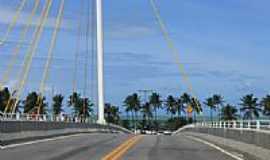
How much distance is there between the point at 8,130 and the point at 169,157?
9.72 metres

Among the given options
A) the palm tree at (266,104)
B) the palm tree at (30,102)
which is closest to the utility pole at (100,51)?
the palm tree at (30,102)

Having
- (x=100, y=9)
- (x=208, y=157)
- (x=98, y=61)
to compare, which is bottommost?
(x=208, y=157)

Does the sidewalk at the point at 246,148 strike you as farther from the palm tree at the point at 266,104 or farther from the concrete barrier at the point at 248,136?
the palm tree at the point at 266,104

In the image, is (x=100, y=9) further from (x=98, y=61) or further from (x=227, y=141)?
(x=227, y=141)

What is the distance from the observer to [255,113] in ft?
647

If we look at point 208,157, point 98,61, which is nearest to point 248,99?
point 98,61

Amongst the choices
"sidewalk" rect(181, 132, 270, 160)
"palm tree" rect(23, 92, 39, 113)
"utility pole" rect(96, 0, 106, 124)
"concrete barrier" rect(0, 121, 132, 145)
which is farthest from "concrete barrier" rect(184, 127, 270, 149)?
"palm tree" rect(23, 92, 39, 113)

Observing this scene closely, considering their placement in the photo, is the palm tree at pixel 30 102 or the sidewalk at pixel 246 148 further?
the palm tree at pixel 30 102

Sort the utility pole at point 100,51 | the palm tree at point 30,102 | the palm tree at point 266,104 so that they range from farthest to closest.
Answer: the palm tree at point 266,104
the palm tree at point 30,102
the utility pole at point 100,51

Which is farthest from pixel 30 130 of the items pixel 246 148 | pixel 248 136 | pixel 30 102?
pixel 30 102

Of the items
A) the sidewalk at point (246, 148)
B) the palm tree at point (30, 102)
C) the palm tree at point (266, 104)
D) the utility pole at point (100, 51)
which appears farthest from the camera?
the palm tree at point (266, 104)

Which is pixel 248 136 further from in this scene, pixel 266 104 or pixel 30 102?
pixel 266 104

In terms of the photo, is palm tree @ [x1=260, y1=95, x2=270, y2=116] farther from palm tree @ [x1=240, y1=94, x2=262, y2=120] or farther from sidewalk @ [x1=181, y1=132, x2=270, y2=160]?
sidewalk @ [x1=181, y1=132, x2=270, y2=160]

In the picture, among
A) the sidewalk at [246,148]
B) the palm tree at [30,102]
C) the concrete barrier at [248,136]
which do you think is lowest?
the sidewalk at [246,148]
